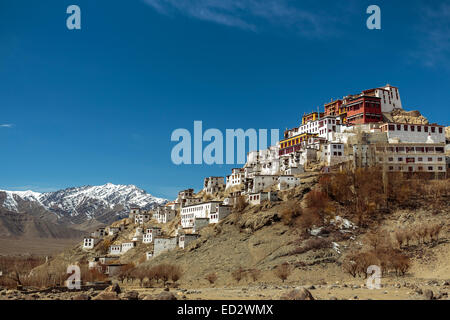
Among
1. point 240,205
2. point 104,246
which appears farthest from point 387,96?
point 104,246

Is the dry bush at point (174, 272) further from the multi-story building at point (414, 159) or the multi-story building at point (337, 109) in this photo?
the multi-story building at point (337, 109)

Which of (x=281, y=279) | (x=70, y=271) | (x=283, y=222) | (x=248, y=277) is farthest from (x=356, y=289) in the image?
(x=70, y=271)

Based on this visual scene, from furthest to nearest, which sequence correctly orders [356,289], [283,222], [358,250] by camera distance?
Result: [283,222]
[358,250]
[356,289]

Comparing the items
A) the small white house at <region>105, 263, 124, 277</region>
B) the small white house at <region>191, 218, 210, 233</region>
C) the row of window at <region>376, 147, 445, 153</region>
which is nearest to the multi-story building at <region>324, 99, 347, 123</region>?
the row of window at <region>376, 147, 445, 153</region>

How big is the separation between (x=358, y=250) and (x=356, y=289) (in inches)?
780

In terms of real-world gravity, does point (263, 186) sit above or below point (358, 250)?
above

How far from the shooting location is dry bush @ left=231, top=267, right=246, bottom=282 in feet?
179

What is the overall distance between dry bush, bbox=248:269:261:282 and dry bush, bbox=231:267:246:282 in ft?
2.95

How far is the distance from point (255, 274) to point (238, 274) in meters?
2.27

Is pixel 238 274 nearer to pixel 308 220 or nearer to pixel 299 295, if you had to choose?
pixel 308 220

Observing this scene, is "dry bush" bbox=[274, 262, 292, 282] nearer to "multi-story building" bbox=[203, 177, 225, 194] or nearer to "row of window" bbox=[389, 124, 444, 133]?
"row of window" bbox=[389, 124, 444, 133]

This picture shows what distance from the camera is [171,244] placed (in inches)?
3127

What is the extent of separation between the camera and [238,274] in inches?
2194
